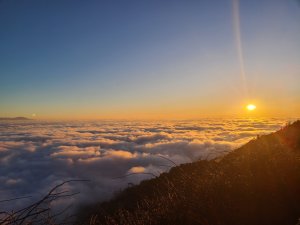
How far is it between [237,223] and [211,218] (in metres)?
0.36

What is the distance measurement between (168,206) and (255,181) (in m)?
1.66

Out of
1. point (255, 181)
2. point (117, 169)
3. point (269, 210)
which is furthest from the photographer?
point (117, 169)

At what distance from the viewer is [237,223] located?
12.8 ft

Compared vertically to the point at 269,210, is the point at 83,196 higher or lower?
lower

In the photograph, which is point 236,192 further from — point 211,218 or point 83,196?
point 83,196

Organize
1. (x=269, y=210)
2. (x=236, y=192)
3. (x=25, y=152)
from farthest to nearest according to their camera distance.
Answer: (x=25, y=152) < (x=236, y=192) < (x=269, y=210)

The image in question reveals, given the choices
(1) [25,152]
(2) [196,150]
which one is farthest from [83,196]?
(1) [25,152]

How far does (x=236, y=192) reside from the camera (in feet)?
15.1

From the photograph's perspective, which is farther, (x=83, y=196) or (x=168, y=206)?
(x=83, y=196)

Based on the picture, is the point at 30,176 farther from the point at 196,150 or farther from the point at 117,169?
the point at 196,150

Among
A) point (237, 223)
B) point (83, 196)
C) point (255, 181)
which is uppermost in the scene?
point (255, 181)

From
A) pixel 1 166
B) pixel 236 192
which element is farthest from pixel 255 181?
pixel 1 166

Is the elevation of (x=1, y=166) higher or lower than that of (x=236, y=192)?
lower

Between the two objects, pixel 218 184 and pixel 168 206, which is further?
pixel 218 184
